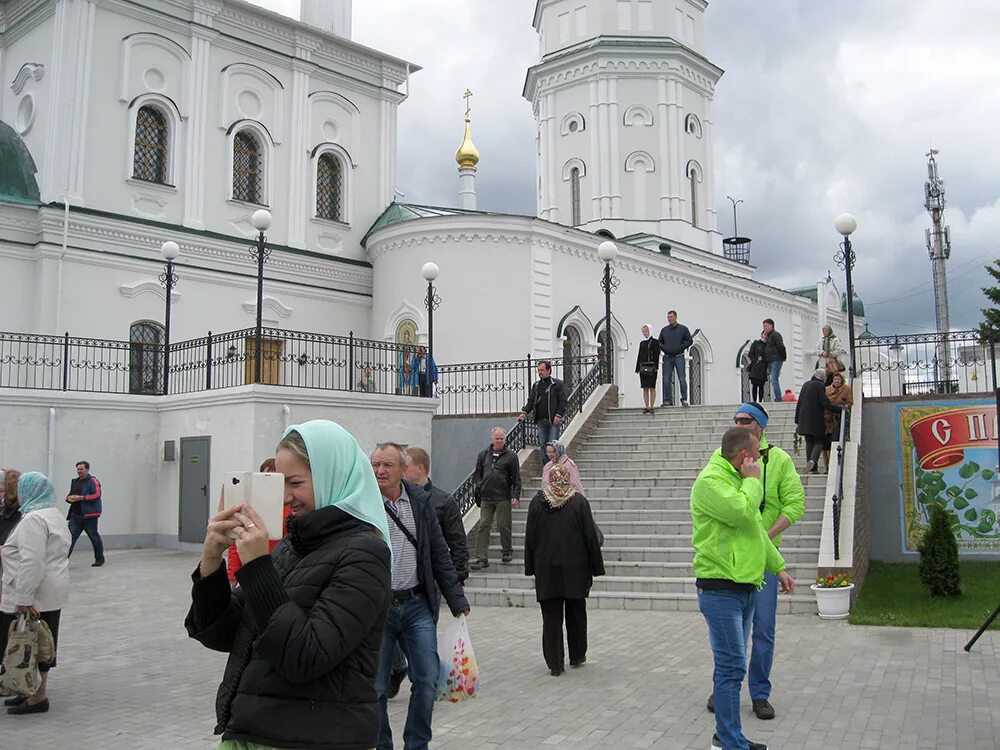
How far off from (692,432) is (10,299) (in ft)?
52.5

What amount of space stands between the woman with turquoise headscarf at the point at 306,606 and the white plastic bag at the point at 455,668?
252 cm

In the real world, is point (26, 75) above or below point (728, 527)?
above

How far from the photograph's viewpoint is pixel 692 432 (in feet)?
57.2

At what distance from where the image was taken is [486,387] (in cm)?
2214

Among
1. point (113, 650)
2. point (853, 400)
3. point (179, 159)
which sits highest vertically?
point (179, 159)

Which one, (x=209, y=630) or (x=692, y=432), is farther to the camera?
(x=692, y=432)

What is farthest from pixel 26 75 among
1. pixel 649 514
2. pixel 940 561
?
pixel 940 561

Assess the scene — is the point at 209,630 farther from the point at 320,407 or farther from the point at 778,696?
the point at 320,407

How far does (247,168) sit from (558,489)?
21.2m

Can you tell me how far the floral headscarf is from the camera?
8.45 metres

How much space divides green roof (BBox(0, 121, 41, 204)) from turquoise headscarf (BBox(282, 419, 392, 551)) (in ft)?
73.3

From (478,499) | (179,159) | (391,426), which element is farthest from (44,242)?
(478,499)

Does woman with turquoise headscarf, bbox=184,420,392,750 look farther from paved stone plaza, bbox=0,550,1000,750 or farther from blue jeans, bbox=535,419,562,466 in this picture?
blue jeans, bbox=535,419,562,466

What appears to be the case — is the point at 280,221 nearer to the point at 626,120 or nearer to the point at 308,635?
the point at 626,120
